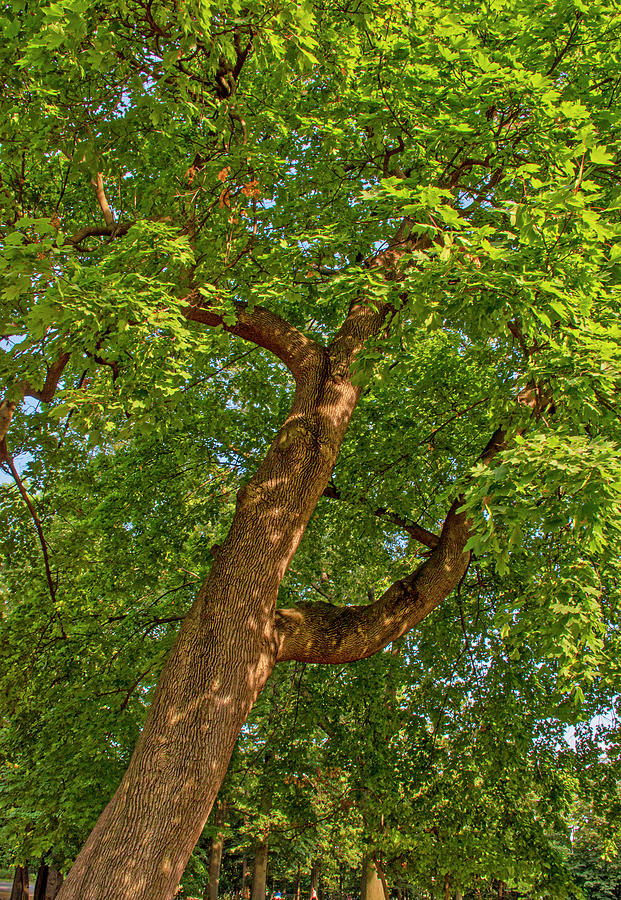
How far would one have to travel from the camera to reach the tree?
407 cm

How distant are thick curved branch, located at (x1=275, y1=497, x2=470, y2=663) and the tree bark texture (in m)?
0.01

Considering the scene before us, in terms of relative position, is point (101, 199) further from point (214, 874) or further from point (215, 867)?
point (215, 867)

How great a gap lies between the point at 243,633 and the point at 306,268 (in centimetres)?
400

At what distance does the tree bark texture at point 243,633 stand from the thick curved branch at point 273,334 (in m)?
0.02

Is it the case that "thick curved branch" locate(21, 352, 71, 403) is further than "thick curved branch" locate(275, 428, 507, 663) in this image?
Yes

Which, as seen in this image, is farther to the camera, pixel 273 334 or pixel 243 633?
pixel 273 334

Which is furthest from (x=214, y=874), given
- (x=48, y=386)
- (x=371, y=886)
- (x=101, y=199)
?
(x=101, y=199)

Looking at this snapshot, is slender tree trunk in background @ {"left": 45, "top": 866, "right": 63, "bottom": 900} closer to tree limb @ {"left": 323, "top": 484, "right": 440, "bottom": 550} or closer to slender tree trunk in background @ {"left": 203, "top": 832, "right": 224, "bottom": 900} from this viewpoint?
slender tree trunk in background @ {"left": 203, "top": 832, "right": 224, "bottom": 900}

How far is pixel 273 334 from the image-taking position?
6484 millimetres

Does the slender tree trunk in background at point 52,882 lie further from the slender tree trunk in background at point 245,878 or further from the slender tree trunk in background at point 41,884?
the slender tree trunk in background at point 245,878

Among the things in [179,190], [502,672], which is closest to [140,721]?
[502,672]

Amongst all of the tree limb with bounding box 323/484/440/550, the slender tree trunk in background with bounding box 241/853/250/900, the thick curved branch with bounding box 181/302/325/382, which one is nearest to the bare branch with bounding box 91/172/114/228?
the thick curved branch with bounding box 181/302/325/382

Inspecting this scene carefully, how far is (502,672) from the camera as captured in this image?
375 inches

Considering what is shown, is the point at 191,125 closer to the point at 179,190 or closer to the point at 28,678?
the point at 179,190
